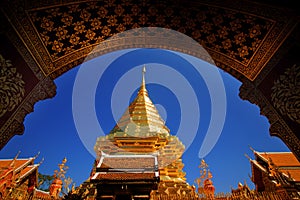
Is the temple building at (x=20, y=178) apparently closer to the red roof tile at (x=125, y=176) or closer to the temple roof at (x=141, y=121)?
the red roof tile at (x=125, y=176)

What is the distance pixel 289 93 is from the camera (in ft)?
13.0

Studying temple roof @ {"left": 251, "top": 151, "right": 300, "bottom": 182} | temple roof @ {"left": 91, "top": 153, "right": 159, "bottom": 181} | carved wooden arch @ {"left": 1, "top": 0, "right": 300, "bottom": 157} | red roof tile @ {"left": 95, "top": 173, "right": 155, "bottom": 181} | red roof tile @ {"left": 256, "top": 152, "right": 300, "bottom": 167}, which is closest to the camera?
carved wooden arch @ {"left": 1, "top": 0, "right": 300, "bottom": 157}

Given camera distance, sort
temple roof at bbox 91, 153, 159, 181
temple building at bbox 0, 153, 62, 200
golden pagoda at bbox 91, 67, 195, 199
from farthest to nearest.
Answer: golden pagoda at bbox 91, 67, 195, 199
temple building at bbox 0, 153, 62, 200
temple roof at bbox 91, 153, 159, 181

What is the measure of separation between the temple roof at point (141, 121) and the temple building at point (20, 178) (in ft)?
20.4

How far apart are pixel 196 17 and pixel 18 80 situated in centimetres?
416

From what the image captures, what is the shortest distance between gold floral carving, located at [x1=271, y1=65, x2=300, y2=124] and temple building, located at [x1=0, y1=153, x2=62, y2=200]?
36.1ft

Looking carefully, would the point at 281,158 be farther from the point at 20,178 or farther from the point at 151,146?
the point at 20,178

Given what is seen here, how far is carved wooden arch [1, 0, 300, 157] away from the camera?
3918 mm

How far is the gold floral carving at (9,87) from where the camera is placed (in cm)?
380

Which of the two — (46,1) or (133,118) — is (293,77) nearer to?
(46,1)

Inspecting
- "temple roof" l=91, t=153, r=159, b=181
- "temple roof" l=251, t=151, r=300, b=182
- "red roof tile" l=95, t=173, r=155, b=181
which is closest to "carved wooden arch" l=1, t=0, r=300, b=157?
"red roof tile" l=95, t=173, r=155, b=181

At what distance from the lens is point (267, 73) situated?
440 centimetres

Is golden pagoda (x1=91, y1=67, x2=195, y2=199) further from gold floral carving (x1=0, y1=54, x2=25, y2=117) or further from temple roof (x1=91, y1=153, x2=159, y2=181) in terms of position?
gold floral carving (x1=0, y1=54, x2=25, y2=117)

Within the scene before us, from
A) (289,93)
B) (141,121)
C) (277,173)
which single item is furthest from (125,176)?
(141,121)
